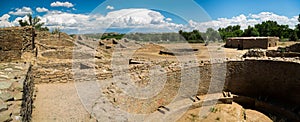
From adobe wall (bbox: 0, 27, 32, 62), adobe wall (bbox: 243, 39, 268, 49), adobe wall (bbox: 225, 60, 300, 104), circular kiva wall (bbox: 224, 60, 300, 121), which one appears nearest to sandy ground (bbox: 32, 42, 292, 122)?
circular kiva wall (bbox: 224, 60, 300, 121)

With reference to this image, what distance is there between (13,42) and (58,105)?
524cm

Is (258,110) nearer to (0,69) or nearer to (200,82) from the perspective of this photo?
(200,82)

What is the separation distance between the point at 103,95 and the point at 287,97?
7124 mm

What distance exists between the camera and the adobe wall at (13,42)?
355 inches

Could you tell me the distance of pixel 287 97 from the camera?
895 centimetres

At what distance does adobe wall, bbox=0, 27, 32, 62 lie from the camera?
29.6ft

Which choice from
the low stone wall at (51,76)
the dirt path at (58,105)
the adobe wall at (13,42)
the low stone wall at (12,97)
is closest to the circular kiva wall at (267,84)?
the low stone wall at (51,76)

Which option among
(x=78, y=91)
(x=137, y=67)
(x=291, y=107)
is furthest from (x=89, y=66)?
(x=291, y=107)

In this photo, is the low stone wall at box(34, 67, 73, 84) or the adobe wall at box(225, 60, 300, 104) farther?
the adobe wall at box(225, 60, 300, 104)

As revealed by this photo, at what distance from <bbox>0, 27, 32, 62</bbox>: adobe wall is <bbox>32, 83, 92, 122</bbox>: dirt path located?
3008mm

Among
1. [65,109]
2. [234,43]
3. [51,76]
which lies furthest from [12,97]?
[234,43]

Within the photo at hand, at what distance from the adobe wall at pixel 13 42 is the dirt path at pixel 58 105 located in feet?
9.87

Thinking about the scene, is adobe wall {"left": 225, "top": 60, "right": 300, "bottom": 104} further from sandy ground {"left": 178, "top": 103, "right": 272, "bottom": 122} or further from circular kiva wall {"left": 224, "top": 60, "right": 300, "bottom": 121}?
sandy ground {"left": 178, "top": 103, "right": 272, "bottom": 122}

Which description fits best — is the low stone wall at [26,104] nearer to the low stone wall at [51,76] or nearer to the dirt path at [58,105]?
the dirt path at [58,105]
